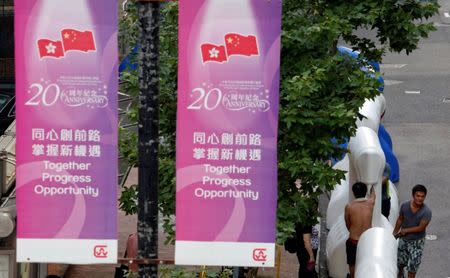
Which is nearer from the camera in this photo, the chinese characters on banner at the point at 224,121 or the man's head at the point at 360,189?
the chinese characters on banner at the point at 224,121

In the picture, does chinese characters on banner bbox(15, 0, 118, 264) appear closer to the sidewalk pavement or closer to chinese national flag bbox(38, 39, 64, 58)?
chinese national flag bbox(38, 39, 64, 58)

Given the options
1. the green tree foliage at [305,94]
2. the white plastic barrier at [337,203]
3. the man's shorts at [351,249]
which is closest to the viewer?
the green tree foliage at [305,94]

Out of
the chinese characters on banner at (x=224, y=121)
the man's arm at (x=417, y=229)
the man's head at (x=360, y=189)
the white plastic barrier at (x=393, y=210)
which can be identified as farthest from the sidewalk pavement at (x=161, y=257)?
the chinese characters on banner at (x=224, y=121)

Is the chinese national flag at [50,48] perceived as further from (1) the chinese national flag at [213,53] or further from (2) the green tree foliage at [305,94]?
(2) the green tree foliage at [305,94]

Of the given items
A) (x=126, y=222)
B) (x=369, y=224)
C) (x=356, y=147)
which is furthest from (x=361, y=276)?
(x=126, y=222)

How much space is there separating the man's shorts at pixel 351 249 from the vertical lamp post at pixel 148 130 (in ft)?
24.6

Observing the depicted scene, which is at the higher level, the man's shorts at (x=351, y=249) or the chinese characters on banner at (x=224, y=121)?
the chinese characters on banner at (x=224, y=121)

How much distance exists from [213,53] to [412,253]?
8594 mm

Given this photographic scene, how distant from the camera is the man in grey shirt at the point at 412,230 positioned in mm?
16766

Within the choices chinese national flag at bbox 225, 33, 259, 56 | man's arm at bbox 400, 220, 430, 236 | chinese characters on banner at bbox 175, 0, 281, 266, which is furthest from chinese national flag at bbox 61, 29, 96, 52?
man's arm at bbox 400, 220, 430, 236

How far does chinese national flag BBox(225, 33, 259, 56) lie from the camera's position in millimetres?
9141

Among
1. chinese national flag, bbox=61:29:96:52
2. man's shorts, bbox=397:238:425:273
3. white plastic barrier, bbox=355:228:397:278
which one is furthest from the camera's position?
man's shorts, bbox=397:238:425:273

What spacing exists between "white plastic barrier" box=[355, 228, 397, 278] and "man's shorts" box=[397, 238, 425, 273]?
158 centimetres

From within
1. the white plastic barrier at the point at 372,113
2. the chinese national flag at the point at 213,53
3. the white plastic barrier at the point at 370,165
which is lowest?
the white plastic barrier at the point at 370,165
